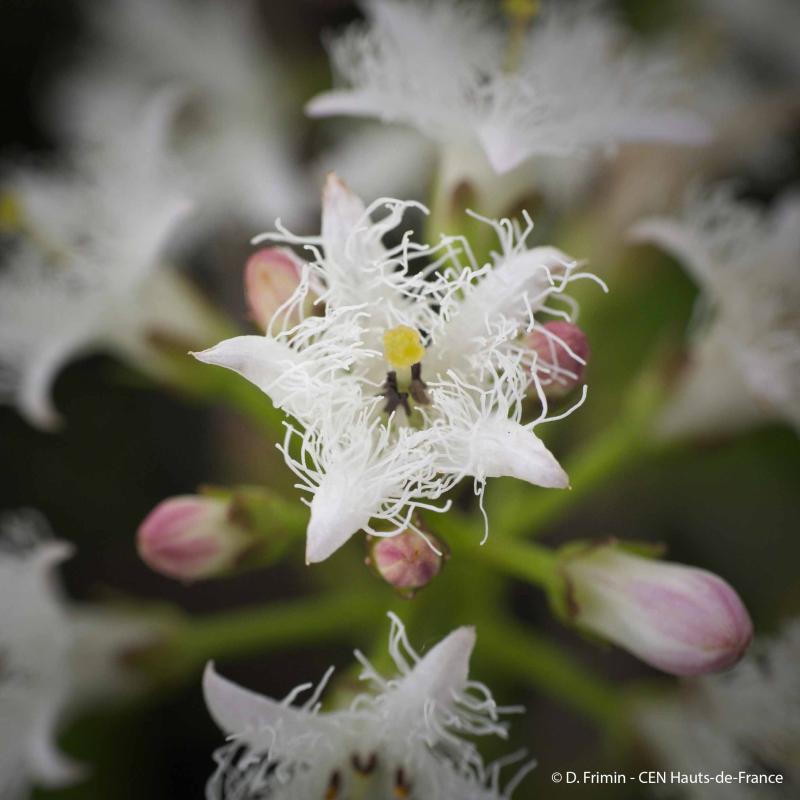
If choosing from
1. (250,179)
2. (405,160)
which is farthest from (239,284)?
(405,160)

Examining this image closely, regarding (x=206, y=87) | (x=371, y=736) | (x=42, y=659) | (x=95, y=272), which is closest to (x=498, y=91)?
(x=95, y=272)

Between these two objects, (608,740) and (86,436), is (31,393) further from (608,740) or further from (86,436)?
(608,740)

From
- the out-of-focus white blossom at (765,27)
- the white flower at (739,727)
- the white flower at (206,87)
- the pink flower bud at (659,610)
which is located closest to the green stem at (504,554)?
the pink flower bud at (659,610)

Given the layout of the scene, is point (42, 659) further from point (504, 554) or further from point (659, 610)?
point (659, 610)

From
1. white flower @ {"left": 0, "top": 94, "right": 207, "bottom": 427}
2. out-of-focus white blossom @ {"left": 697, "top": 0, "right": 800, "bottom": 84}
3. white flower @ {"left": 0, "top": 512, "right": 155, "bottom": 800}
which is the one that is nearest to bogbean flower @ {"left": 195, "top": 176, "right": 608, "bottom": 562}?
white flower @ {"left": 0, "top": 94, "right": 207, "bottom": 427}

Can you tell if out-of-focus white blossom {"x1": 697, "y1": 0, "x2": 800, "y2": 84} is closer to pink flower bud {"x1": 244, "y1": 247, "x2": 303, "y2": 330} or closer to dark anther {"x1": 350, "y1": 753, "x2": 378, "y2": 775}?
pink flower bud {"x1": 244, "y1": 247, "x2": 303, "y2": 330}

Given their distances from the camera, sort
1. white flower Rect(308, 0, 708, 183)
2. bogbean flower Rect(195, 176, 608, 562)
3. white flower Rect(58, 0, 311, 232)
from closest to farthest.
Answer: bogbean flower Rect(195, 176, 608, 562)
white flower Rect(308, 0, 708, 183)
white flower Rect(58, 0, 311, 232)
